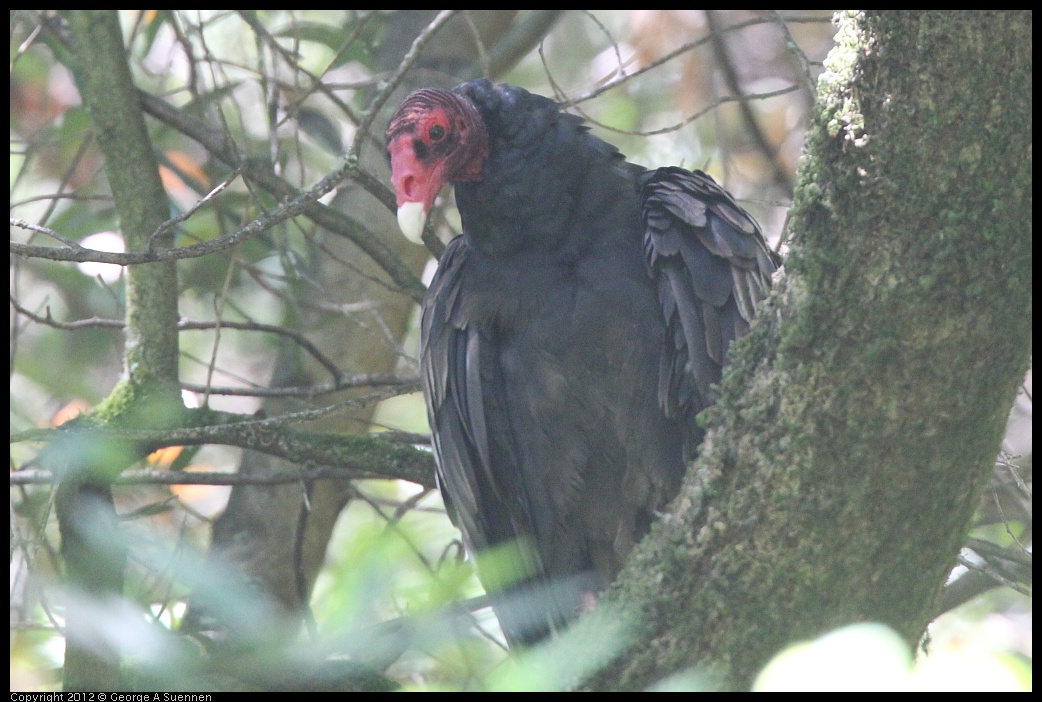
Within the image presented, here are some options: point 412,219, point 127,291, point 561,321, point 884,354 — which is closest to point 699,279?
point 561,321

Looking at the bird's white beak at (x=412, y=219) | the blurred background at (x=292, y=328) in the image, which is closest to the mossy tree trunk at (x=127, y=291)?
the blurred background at (x=292, y=328)

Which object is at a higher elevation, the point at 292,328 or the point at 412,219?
the point at 292,328

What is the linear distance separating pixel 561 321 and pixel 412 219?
0.53 m

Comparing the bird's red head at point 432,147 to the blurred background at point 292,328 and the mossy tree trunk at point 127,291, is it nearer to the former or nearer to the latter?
the blurred background at point 292,328

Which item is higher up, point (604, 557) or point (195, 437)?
point (195, 437)

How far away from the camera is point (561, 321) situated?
2.84 meters

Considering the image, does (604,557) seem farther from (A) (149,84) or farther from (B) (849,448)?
(A) (149,84)

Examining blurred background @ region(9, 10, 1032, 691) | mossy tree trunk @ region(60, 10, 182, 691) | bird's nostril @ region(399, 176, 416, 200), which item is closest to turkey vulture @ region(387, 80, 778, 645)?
bird's nostril @ region(399, 176, 416, 200)

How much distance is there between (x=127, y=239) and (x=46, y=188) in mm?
2888

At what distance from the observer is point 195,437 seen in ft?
8.95

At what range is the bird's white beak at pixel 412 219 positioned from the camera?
2812 mm

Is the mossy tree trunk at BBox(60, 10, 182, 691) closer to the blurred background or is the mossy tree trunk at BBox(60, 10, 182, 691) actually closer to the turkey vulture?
the blurred background

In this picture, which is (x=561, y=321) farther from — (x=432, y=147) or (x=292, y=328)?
(x=292, y=328)

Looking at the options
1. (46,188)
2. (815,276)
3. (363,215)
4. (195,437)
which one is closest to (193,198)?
(363,215)
